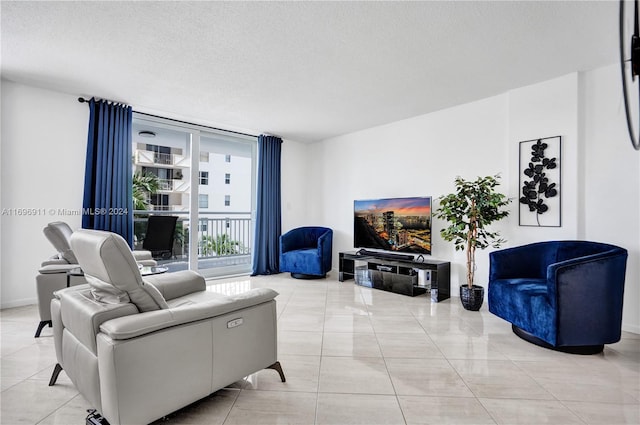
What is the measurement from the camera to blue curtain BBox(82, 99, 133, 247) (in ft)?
13.2

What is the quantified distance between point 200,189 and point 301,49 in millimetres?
3498

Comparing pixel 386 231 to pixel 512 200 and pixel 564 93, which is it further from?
pixel 564 93

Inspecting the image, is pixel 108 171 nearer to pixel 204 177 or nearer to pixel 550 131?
pixel 204 177

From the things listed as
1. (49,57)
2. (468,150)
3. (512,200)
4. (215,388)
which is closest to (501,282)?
(512,200)

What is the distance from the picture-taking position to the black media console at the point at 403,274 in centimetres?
409

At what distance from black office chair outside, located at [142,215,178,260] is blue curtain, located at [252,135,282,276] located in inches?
54.4

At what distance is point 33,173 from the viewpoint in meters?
3.75

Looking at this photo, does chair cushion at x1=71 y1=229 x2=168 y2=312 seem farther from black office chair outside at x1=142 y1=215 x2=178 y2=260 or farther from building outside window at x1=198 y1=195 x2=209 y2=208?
building outside window at x1=198 y1=195 x2=209 y2=208

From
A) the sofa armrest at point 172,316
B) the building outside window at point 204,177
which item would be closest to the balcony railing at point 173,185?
the building outside window at point 204,177

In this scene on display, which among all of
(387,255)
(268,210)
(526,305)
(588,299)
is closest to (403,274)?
(387,255)

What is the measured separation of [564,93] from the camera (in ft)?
11.0

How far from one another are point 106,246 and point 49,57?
2669 mm

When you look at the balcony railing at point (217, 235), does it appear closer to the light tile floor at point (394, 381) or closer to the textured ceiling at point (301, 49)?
the textured ceiling at point (301, 49)

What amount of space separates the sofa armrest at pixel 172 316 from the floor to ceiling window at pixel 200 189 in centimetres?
356
